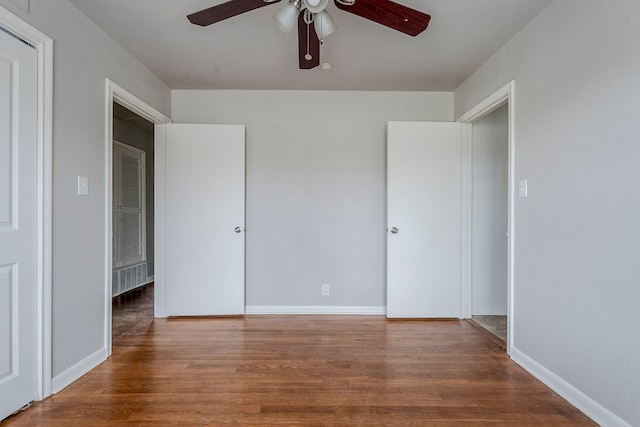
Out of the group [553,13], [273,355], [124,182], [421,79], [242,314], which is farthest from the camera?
[124,182]

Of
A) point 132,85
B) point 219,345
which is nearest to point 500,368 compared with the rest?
point 219,345

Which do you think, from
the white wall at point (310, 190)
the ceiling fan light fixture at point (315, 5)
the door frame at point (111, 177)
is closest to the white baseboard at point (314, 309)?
the white wall at point (310, 190)

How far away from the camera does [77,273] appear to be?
81.0 inches

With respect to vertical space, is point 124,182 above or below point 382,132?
below

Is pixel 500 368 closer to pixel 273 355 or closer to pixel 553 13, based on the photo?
pixel 273 355

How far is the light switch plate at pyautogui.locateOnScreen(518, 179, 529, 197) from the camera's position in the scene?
220cm

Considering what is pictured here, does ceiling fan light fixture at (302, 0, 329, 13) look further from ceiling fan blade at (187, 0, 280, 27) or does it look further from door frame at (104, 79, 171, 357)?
door frame at (104, 79, 171, 357)

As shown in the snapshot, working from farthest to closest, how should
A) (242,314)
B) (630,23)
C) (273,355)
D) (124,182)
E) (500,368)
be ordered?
(124,182) < (242,314) < (273,355) < (500,368) < (630,23)

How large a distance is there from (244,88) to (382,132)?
4.73 feet

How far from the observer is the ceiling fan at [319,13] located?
1553 mm

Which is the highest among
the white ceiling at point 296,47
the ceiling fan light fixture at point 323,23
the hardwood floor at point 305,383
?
the white ceiling at point 296,47

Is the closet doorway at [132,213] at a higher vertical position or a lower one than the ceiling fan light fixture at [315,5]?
lower

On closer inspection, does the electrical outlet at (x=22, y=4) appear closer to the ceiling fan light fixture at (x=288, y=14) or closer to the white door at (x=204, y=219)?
the ceiling fan light fixture at (x=288, y=14)

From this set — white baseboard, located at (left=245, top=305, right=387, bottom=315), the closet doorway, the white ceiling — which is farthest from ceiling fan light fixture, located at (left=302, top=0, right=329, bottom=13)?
the closet doorway
